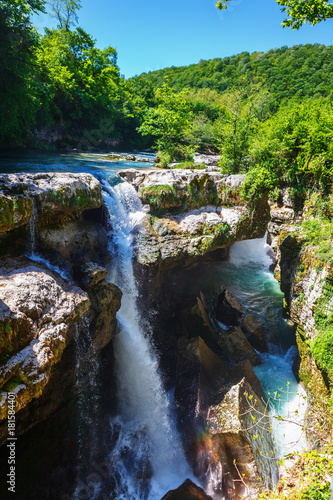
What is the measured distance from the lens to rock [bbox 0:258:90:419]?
4.00m

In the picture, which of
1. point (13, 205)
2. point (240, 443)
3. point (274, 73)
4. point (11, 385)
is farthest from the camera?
point (274, 73)

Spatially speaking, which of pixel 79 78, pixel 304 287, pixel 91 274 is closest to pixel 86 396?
pixel 91 274

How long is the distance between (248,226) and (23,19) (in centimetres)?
1250

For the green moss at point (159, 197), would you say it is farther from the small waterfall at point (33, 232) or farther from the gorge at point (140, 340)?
the small waterfall at point (33, 232)

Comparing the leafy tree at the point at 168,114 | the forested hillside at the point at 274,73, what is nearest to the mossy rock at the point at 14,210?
the leafy tree at the point at 168,114

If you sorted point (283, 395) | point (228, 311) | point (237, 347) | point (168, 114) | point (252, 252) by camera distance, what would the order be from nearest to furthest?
point (283, 395)
point (237, 347)
point (228, 311)
point (168, 114)
point (252, 252)

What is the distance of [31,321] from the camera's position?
457cm

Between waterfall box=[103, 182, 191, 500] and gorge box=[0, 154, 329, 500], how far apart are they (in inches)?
1.5

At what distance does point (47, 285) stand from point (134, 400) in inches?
212

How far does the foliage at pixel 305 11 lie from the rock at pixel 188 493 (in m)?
11.7

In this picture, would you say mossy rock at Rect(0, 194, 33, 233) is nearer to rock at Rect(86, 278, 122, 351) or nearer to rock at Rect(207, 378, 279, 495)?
rock at Rect(86, 278, 122, 351)

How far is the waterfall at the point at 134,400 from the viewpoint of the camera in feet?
21.6

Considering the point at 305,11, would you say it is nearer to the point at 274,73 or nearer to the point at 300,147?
the point at 300,147

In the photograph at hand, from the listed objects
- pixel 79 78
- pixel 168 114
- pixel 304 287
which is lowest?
pixel 304 287
